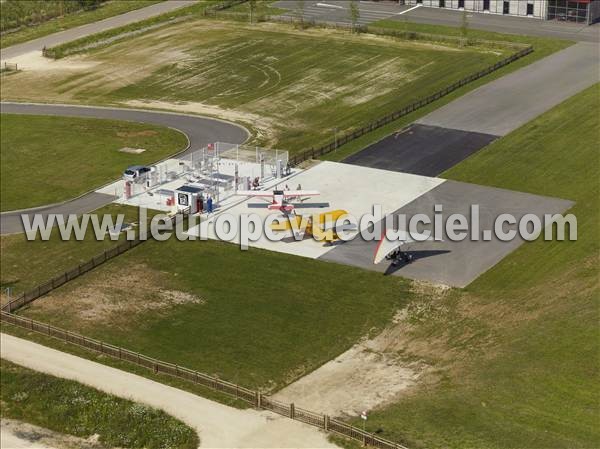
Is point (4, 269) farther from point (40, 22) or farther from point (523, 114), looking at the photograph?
point (40, 22)

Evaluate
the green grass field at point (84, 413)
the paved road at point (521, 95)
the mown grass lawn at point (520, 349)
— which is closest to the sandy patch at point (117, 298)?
the green grass field at point (84, 413)

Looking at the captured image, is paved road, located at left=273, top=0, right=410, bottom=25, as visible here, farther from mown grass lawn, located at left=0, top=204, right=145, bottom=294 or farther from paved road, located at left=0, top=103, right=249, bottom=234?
mown grass lawn, located at left=0, top=204, right=145, bottom=294

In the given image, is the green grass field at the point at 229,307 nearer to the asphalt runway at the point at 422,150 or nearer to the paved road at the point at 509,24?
the asphalt runway at the point at 422,150

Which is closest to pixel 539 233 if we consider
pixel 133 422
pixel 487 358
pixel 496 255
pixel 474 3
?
pixel 496 255

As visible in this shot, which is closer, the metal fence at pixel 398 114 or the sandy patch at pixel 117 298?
the sandy patch at pixel 117 298

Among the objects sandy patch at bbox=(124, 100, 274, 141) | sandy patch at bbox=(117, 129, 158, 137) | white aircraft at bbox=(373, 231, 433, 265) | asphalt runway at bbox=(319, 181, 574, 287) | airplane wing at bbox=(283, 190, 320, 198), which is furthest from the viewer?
sandy patch at bbox=(124, 100, 274, 141)

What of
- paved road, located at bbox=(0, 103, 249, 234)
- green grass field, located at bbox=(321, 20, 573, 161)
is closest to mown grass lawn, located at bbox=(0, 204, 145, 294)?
paved road, located at bbox=(0, 103, 249, 234)
